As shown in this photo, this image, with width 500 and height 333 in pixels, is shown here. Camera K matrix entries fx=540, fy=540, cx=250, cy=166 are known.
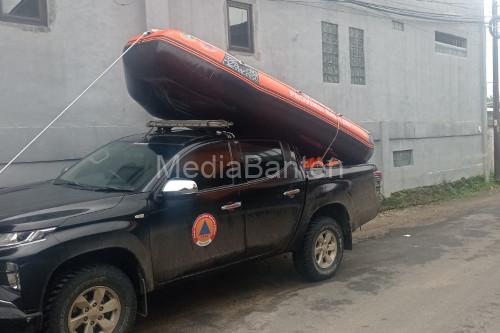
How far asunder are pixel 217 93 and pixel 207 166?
2.50ft

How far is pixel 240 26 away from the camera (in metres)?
9.89

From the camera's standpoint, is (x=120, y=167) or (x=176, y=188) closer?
(x=176, y=188)

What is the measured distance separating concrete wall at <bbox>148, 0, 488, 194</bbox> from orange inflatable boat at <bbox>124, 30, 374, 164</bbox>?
9.51 feet

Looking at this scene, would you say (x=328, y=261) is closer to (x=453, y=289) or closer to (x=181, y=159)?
(x=453, y=289)

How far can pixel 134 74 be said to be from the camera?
552cm

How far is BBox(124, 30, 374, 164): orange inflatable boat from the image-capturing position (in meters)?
5.16

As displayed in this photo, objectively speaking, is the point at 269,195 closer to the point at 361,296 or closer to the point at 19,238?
the point at 361,296

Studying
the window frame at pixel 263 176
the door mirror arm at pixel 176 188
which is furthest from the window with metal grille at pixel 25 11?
the door mirror arm at pixel 176 188

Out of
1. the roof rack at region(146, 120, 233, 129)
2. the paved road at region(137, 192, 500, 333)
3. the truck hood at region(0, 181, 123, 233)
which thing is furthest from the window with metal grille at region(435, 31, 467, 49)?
the truck hood at region(0, 181, 123, 233)

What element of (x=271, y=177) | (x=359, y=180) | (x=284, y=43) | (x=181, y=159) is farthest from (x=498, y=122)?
(x=181, y=159)

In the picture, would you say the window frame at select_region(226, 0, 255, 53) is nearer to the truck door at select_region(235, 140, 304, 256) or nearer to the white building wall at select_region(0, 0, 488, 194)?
the white building wall at select_region(0, 0, 488, 194)

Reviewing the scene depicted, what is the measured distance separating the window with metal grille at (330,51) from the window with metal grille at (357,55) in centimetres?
57

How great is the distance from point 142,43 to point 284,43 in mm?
5825

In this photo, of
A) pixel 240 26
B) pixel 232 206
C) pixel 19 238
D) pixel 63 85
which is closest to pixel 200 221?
pixel 232 206
